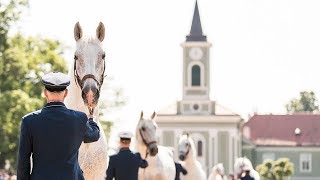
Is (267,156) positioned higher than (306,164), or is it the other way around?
(267,156)

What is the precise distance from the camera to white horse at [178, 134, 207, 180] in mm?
21016

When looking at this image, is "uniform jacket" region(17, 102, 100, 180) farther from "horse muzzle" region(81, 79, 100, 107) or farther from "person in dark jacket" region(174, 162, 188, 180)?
"person in dark jacket" region(174, 162, 188, 180)

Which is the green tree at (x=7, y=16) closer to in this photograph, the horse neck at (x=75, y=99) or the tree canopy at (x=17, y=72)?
the tree canopy at (x=17, y=72)

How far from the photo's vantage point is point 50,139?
7934mm

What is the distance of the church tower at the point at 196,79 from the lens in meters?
108

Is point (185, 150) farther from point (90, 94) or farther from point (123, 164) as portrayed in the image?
point (90, 94)

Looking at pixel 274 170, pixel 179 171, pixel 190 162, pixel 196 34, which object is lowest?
pixel 179 171

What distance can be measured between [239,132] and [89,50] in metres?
102

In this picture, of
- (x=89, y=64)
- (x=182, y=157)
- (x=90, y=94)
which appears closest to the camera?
(x=90, y=94)

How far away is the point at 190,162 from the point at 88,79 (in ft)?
39.9

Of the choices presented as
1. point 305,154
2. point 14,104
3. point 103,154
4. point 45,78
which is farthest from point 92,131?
point 305,154

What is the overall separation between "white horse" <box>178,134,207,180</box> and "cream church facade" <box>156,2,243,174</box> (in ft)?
273

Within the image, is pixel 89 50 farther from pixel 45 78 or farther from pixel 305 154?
pixel 305 154

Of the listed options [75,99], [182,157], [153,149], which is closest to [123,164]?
[153,149]
